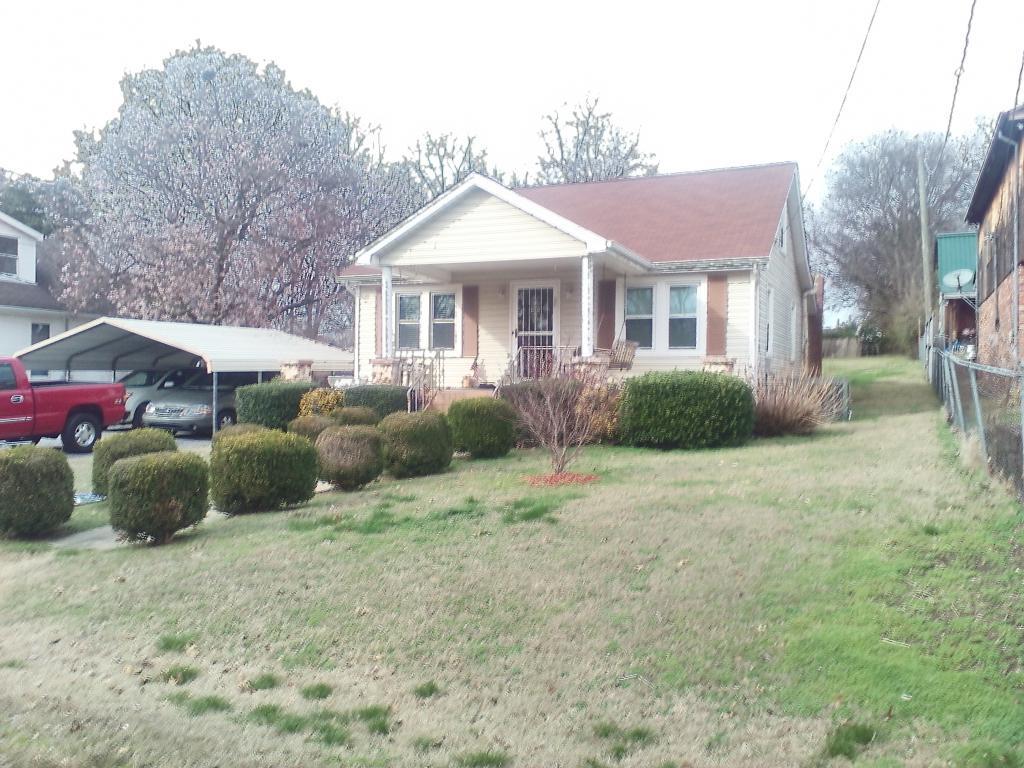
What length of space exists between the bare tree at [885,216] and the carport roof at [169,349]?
27.5 m

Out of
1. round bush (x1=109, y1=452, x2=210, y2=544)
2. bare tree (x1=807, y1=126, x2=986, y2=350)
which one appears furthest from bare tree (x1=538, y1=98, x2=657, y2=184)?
round bush (x1=109, y1=452, x2=210, y2=544)

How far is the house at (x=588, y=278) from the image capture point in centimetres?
1619

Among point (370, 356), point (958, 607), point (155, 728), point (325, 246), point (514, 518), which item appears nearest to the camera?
point (155, 728)

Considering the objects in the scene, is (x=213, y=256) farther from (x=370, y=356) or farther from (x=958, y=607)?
(x=958, y=607)

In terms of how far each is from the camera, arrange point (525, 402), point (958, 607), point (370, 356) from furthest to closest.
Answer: point (370, 356), point (525, 402), point (958, 607)

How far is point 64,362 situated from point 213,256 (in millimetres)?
7390

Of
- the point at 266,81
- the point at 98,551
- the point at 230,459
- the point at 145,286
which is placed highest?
the point at 266,81

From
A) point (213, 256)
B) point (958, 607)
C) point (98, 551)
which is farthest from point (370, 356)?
point (958, 607)

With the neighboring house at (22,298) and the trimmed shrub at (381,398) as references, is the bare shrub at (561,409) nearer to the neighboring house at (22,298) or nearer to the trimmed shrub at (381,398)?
the trimmed shrub at (381,398)

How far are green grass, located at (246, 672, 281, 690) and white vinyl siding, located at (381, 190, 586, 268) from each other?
1160 cm

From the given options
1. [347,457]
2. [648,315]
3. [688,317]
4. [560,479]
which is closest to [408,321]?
[648,315]

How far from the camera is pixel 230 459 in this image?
354 inches

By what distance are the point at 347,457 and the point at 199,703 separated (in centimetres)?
563

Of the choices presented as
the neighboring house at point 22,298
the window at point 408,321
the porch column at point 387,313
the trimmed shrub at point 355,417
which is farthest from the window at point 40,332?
the trimmed shrub at point 355,417
